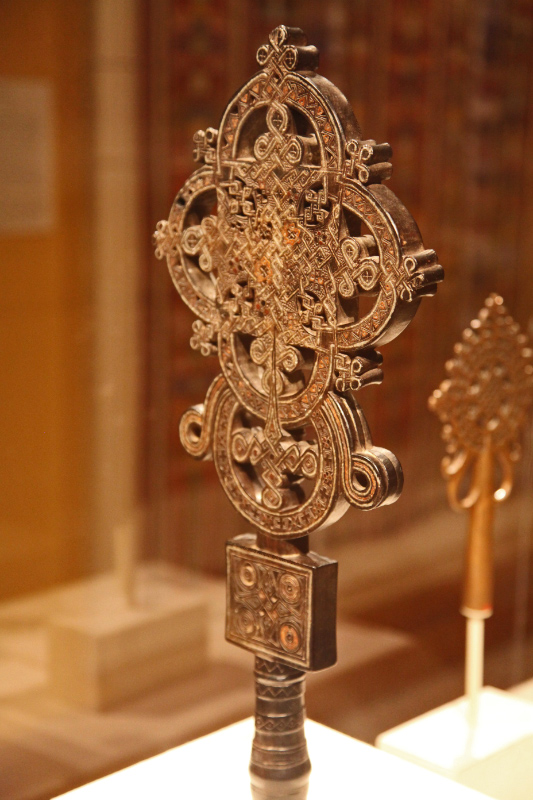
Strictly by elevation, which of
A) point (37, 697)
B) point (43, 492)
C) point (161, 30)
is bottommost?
point (37, 697)

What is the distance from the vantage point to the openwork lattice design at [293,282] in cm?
120

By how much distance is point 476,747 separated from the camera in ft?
6.34

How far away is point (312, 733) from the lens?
170 centimetres

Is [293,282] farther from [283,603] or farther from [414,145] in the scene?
[414,145]

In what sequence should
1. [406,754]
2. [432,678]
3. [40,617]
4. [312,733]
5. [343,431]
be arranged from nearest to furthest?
1. [343,431]
2. [312,733]
3. [406,754]
4. [40,617]
5. [432,678]

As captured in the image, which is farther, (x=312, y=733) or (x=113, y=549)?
(x=113, y=549)

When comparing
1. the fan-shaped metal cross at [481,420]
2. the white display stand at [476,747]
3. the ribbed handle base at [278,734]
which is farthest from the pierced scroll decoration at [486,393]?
the ribbed handle base at [278,734]

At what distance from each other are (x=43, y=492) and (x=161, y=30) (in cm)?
90

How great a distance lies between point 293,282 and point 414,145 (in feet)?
3.94

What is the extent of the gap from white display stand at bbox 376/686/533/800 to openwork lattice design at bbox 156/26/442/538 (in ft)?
2.58

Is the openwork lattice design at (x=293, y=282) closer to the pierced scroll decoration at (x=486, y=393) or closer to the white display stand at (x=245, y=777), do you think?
the white display stand at (x=245, y=777)

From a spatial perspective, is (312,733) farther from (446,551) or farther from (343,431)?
(446,551)

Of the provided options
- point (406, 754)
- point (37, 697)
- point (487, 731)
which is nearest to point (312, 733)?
point (406, 754)

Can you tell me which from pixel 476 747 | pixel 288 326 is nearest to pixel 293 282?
pixel 288 326
